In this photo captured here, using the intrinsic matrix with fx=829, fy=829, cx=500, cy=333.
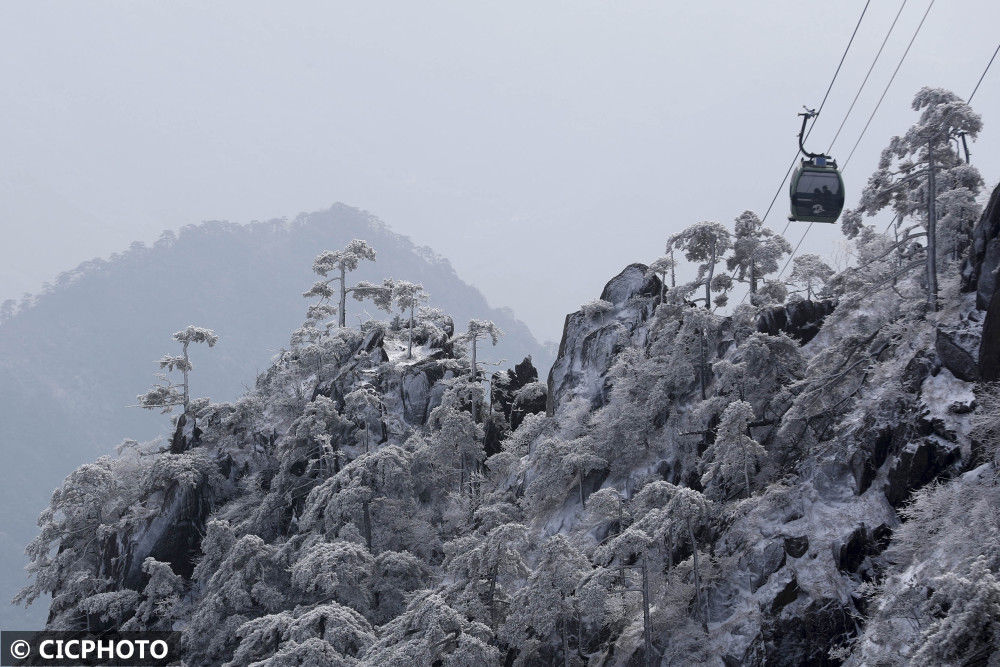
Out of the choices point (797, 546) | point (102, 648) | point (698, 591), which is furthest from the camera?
point (102, 648)

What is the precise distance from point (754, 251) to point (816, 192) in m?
19.1

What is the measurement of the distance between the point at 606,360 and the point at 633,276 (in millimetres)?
6526

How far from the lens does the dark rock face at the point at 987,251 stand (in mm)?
26297

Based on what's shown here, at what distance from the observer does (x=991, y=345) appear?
79.1ft

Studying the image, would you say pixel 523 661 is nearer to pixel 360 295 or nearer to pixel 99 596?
pixel 99 596

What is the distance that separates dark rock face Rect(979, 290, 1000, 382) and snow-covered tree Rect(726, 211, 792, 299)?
20.3 metres

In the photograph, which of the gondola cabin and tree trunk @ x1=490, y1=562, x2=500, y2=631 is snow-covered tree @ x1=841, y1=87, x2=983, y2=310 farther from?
tree trunk @ x1=490, y1=562, x2=500, y2=631

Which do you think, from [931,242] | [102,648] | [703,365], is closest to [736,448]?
[703,365]

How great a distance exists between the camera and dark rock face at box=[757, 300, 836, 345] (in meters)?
38.1

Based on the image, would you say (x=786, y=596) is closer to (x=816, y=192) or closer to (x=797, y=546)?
(x=797, y=546)

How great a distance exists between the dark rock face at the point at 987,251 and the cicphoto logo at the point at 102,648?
3877cm

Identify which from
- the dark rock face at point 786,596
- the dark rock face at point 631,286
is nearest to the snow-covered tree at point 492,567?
the dark rock face at point 786,596

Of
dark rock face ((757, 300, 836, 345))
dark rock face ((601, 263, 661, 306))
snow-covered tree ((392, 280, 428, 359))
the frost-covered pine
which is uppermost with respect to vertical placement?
snow-covered tree ((392, 280, 428, 359))

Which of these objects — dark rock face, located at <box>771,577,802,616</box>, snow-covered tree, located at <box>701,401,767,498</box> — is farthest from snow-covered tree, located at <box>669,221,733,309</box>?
dark rock face, located at <box>771,577,802,616</box>
